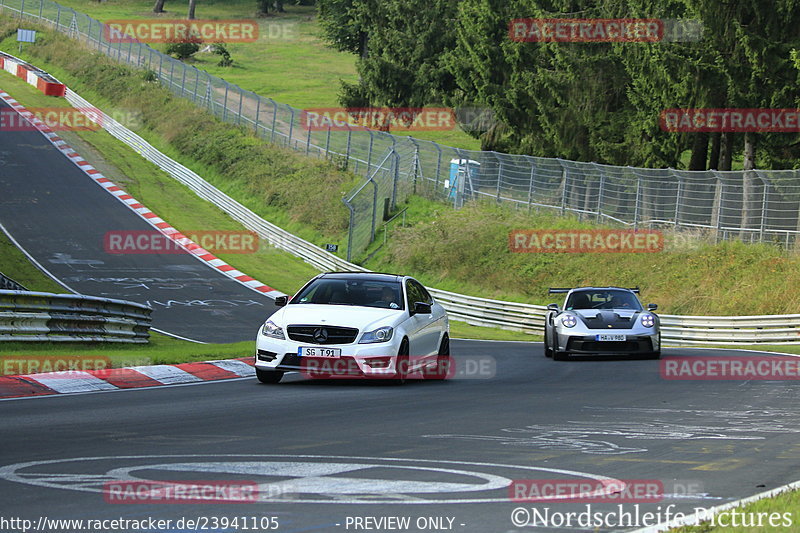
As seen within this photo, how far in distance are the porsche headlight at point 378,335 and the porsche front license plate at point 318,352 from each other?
32 centimetres

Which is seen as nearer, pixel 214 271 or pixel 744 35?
pixel 744 35

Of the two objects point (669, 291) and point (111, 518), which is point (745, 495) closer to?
point (111, 518)

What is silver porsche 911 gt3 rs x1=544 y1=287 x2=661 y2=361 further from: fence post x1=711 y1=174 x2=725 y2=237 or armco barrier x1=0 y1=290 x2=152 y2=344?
fence post x1=711 y1=174 x2=725 y2=237

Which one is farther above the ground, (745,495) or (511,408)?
(745,495)

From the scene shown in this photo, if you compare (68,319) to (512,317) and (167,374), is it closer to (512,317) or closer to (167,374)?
(167,374)

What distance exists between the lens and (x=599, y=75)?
3991 centimetres

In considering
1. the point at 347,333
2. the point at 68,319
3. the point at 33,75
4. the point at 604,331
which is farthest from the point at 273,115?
the point at 347,333

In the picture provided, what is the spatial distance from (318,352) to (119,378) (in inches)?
98.4

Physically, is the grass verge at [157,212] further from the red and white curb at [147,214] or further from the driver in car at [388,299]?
the driver in car at [388,299]

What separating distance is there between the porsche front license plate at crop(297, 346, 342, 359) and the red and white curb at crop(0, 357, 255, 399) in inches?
68.7

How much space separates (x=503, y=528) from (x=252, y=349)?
43.1 ft

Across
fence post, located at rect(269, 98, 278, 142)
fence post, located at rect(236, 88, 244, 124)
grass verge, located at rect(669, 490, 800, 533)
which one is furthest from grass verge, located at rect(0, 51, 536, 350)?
grass verge, located at rect(669, 490, 800, 533)

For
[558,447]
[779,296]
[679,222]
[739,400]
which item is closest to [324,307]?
[739,400]

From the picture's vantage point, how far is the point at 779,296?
Result: 30125 mm
